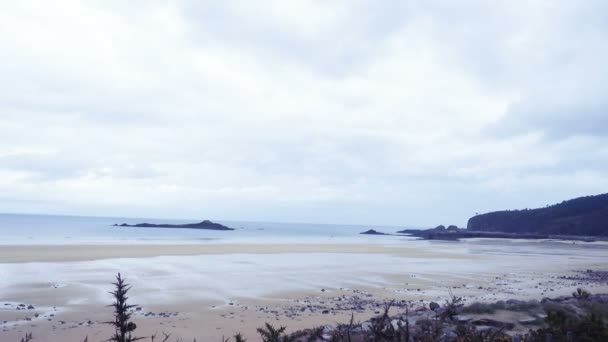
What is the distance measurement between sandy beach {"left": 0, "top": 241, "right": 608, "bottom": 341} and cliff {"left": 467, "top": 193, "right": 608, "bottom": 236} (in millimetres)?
61443

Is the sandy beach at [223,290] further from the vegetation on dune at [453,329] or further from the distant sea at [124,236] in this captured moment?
the distant sea at [124,236]

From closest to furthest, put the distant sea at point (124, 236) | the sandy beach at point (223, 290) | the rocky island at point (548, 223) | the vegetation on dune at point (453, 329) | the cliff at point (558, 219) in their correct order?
the vegetation on dune at point (453, 329)
the sandy beach at point (223, 290)
the distant sea at point (124, 236)
the rocky island at point (548, 223)
the cliff at point (558, 219)

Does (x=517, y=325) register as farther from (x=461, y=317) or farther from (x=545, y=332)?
(x=545, y=332)

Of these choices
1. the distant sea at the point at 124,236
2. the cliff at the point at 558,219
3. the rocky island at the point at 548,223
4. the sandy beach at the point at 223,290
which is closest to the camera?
the sandy beach at the point at 223,290

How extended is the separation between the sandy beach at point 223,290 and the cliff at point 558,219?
6144 cm

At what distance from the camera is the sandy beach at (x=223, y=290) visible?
1205cm

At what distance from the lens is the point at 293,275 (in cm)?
2223

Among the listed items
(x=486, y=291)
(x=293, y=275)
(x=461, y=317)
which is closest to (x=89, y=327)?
(x=461, y=317)

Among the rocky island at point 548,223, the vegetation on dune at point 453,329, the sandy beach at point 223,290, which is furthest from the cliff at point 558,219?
the vegetation on dune at point 453,329

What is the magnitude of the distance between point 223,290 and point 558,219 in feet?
290

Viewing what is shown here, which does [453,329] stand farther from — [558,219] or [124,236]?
[558,219]

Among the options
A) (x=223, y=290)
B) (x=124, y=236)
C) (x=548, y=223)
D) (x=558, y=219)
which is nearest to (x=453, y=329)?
(x=223, y=290)

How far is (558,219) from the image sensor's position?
90.1 m

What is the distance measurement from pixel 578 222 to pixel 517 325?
272ft
